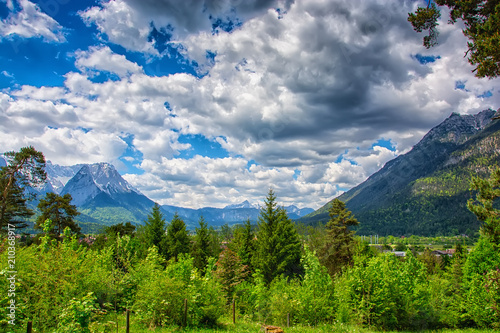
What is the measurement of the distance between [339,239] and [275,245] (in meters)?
9.14

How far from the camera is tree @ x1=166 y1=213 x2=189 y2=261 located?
4031 cm

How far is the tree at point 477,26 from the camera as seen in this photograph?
1038cm

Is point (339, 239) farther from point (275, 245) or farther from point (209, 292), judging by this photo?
point (209, 292)

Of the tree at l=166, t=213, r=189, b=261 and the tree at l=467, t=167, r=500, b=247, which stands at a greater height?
the tree at l=467, t=167, r=500, b=247

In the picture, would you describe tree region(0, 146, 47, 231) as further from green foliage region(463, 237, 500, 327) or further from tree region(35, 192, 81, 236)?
green foliage region(463, 237, 500, 327)

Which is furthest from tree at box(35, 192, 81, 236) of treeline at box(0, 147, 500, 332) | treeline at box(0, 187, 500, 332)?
treeline at box(0, 187, 500, 332)

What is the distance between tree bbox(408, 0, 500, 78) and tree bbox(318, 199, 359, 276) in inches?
1119

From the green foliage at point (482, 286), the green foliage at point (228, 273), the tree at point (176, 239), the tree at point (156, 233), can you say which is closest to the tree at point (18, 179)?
the tree at point (156, 233)

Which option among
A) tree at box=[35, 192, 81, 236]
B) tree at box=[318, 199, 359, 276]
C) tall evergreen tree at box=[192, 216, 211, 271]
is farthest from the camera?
tree at box=[35, 192, 81, 236]

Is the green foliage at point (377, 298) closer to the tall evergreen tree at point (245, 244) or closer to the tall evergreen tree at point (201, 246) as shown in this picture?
the tall evergreen tree at point (245, 244)

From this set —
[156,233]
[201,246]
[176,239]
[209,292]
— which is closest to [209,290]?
[209,292]

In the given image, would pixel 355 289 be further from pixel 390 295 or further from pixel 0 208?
pixel 0 208

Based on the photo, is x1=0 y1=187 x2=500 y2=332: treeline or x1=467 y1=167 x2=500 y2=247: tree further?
x1=467 y1=167 x2=500 y2=247: tree

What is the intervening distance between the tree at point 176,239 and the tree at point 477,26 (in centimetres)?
3753
